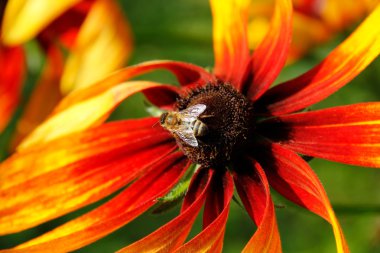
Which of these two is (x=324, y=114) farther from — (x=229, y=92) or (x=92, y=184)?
(x=92, y=184)

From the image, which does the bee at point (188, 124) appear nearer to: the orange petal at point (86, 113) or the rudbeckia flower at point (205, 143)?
the rudbeckia flower at point (205, 143)

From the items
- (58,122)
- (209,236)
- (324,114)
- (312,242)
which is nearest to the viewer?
(209,236)

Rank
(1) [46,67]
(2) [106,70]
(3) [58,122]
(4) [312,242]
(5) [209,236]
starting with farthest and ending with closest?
(4) [312,242] → (1) [46,67] → (2) [106,70] → (3) [58,122] → (5) [209,236]

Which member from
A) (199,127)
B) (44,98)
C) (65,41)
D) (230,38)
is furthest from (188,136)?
(65,41)

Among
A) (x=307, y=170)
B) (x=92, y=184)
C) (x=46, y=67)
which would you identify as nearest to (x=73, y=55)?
(x=46, y=67)

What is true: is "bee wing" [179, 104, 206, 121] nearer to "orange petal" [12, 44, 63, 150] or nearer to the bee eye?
the bee eye

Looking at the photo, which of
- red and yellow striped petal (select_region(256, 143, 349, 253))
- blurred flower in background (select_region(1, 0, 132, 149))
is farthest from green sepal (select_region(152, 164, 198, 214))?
blurred flower in background (select_region(1, 0, 132, 149))
